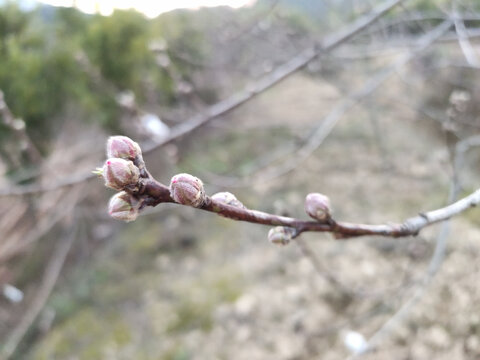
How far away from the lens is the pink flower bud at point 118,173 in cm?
30

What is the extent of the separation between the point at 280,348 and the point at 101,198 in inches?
66.0

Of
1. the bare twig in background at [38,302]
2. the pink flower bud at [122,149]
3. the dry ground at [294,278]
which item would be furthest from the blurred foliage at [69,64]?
the pink flower bud at [122,149]

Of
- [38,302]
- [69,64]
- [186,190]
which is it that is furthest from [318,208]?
[69,64]

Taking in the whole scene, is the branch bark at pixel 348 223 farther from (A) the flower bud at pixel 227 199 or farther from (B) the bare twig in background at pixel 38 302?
(B) the bare twig in background at pixel 38 302

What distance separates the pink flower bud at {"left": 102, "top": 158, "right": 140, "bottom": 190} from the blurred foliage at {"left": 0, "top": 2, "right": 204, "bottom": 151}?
1618 millimetres

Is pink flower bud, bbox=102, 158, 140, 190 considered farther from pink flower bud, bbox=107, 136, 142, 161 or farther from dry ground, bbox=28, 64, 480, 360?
dry ground, bbox=28, 64, 480, 360

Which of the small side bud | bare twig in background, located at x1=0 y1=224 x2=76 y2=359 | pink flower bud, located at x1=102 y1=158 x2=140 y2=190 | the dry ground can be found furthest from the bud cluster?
bare twig in background, located at x1=0 y1=224 x2=76 y2=359

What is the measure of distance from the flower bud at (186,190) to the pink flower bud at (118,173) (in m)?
0.03

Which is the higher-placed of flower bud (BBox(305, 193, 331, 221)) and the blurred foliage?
flower bud (BBox(305, 193, 331, 221))

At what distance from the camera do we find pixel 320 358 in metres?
1.03

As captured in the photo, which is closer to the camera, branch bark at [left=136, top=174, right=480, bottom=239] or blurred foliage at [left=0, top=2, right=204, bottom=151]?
branch bark at [left=136, top=174, right=480, bottom=239]

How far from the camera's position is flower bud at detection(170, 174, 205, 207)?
0.97 ft

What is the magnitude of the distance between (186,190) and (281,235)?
12 cm

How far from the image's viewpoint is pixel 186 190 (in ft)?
0.97
